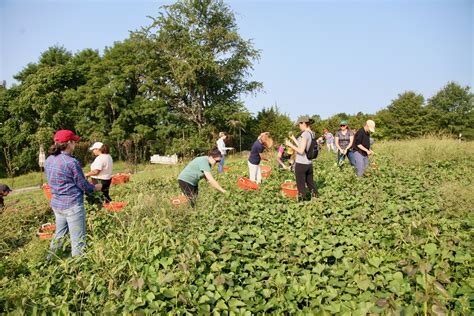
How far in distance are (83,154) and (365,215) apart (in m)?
19.7

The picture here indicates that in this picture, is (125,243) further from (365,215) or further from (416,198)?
(416,198)

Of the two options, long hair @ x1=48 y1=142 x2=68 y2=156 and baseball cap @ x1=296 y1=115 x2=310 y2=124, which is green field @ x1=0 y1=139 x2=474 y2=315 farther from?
baseball cap @ x1=296 y1=115 x2=310 y2=124

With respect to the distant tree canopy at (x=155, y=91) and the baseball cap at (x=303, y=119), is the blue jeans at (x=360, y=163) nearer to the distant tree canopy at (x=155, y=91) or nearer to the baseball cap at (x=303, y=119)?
the baseball cap at (x=303, y=119)

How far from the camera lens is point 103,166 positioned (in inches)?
249

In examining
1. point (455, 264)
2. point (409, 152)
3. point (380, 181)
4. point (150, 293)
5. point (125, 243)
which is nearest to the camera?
point (150, 293)

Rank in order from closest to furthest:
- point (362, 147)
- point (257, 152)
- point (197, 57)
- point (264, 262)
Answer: point (264, 262), point (362, 147), point (257, 152), point (197, 57)

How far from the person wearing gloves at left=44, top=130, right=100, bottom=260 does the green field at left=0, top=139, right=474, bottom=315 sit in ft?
0.93

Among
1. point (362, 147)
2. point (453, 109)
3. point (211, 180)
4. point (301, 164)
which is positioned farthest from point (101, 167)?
point (453, 109)

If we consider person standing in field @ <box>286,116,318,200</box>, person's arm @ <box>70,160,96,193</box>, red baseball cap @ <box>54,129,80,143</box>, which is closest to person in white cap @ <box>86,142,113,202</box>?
red baseball cap @ <box>54,129,80,143</box>

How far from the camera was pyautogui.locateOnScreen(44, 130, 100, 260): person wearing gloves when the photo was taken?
12.9 feet

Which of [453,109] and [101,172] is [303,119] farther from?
[453,109]

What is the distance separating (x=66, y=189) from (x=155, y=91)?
24.3 m

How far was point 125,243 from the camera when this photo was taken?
3.56 metres

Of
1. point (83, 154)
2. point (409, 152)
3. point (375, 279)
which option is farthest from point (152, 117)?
point (375, 279)
